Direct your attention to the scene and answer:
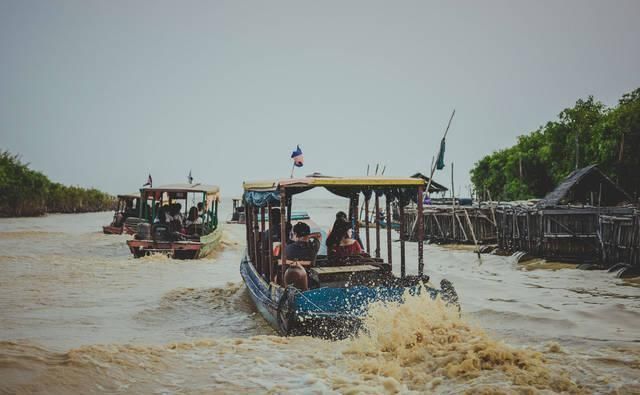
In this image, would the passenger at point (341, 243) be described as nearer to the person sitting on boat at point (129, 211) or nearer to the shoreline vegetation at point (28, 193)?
the person sitting on boat at point (129, 211)

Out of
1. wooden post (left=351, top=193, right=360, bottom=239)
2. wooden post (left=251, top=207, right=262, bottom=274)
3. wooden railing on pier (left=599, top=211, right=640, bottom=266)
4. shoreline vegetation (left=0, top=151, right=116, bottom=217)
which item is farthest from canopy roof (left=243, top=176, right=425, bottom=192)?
shoreline vegetation (left=0, top=151, right=116, bottom=217)

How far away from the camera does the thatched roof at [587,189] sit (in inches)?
721

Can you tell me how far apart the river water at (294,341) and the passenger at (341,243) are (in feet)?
6.38

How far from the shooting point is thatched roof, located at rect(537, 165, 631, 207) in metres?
18.3

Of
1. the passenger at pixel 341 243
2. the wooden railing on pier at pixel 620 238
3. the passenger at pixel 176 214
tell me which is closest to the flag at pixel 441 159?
the wooden railing on pier at pixel 620 238

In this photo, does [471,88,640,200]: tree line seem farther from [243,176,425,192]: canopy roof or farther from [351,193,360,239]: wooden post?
[243,176,425,192]: canopy roof

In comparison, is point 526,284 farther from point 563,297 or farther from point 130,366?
point 130,366

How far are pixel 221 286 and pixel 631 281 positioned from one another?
10.9 metres

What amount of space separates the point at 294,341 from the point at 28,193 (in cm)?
4966

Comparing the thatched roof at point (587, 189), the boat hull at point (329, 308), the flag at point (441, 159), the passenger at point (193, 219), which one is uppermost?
the flag at point (441, 159)

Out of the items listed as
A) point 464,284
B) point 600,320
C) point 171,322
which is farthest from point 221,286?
point 600,320

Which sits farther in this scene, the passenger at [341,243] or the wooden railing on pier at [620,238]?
the wooden railing on pier at [620,238]

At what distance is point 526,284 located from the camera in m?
12.9

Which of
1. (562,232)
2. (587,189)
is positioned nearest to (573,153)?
(587,189)
